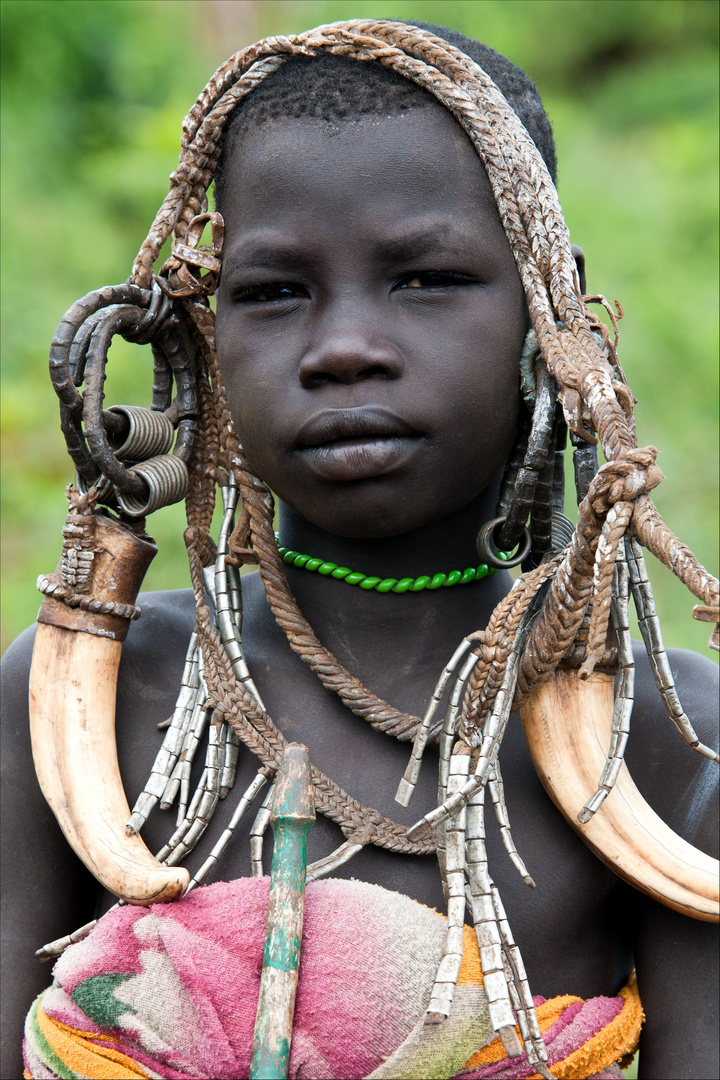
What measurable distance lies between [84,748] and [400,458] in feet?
1.58

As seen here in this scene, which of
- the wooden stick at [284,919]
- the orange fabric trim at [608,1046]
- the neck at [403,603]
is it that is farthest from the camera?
the neck at [403,603]

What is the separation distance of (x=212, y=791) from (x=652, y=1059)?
0.56 m

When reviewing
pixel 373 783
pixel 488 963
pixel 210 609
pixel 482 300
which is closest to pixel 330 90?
pixel 482 300

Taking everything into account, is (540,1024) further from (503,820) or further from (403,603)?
(403,603)

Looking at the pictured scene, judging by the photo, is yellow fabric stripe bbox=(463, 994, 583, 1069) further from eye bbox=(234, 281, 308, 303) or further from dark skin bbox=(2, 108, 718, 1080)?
eye bbox=(234, 281, 308, 303)

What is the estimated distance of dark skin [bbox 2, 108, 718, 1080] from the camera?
1.30 m

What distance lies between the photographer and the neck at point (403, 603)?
4.80ft

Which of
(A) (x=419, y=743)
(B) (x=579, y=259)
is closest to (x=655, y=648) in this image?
(A) (x=419, y=743)

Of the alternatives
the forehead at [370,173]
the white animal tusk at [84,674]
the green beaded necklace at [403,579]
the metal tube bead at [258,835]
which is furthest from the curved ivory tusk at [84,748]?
the forehead at [370,173]

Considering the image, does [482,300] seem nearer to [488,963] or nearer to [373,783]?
[373,783]

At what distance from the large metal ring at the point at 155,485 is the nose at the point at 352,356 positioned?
0.26m

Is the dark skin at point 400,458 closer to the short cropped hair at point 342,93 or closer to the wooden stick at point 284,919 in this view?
the short cropped hair at point 342,93

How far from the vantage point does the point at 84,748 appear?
1.39 m

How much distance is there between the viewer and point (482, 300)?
1.34 m
